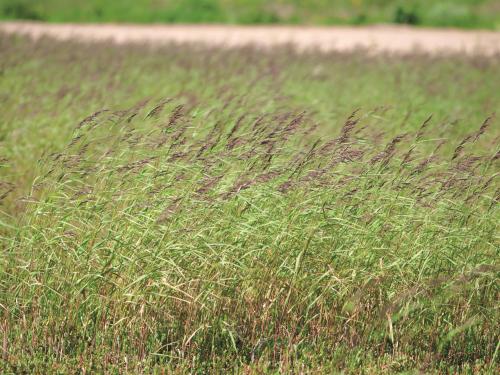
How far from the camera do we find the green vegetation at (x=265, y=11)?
1977cm

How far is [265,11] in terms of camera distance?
21.2 m

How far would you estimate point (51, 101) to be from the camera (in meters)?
8.70

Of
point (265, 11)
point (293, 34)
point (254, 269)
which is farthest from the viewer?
point (265, 11)

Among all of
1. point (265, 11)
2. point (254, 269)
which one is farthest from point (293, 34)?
point (254, 269)

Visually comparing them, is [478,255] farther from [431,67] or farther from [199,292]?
[431,67]

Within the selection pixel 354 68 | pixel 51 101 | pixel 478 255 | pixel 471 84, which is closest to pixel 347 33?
pixel 354 68

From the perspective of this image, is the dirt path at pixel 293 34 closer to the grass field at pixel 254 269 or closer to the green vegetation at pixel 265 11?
the green vegetation at pixel 265 11

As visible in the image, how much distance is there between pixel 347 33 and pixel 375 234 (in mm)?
13872

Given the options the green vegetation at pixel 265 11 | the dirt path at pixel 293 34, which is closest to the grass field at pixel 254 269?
the dirt path at pixel 293 34

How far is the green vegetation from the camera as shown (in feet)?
64.8

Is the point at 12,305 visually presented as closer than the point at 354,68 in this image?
Yes

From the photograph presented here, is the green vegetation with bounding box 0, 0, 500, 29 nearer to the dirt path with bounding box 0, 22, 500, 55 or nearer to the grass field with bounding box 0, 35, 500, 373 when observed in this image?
the dirt path with bounding box 0, 22, 500, 55

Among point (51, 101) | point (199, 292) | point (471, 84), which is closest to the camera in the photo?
point (199, 292)

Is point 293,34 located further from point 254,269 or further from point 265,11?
point 254,269
